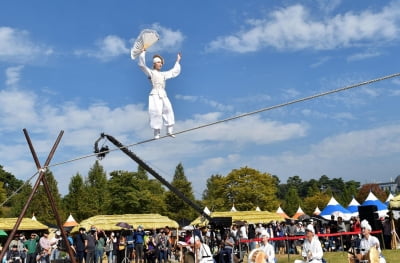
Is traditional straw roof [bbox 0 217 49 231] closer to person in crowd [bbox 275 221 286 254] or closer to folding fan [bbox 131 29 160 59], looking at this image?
person in crowd [bbox 275 221 286 254]

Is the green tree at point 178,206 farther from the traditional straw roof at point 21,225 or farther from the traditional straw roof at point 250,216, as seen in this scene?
the traditional straw roof at point 21,225

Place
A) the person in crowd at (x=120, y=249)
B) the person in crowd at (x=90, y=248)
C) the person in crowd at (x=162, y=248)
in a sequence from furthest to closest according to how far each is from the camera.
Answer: the person in crowd at (x=120, y=249)
the person in crowd at (x=162, y=248)
the person in crowd at (x=90, y=248)

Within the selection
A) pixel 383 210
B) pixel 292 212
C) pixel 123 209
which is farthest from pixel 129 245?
pixel 292 212

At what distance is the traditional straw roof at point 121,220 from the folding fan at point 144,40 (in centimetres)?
1869

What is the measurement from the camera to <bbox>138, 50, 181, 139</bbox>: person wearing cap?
7883mm

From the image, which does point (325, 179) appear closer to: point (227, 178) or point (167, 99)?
point (227, 178)

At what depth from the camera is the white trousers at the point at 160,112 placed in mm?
7883

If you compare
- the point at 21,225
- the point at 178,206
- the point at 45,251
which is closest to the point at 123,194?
the point at 178,206

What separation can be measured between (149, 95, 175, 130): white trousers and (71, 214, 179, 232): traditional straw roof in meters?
18.1

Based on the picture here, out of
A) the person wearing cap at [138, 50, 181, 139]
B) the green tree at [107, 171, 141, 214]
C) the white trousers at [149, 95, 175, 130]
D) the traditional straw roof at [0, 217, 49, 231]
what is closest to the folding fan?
the person wearing cap at [138, 50, 181, 139]

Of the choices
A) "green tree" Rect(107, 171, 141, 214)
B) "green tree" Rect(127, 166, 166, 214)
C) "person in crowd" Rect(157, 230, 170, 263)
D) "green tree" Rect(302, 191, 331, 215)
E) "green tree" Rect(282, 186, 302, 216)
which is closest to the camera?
"person in crowd" Rect(157, 230, 170, 263)

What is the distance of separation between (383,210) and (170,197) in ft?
89.5

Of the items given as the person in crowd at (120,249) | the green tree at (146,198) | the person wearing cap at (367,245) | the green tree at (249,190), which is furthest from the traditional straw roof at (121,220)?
the green tree at (249,190)

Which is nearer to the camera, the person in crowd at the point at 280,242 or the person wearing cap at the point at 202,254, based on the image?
the person wearing cap at the point at 202,254
